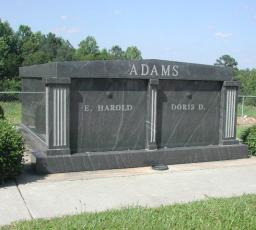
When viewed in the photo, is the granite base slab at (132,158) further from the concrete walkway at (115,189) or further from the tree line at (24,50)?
the tree line at (24,50)

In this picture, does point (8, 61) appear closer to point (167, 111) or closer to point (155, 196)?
point (167, 111)

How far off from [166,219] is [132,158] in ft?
10.8

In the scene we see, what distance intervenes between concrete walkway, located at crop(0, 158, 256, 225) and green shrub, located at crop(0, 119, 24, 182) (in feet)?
0.66

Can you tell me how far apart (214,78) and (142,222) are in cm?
505

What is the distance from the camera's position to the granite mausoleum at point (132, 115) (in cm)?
795

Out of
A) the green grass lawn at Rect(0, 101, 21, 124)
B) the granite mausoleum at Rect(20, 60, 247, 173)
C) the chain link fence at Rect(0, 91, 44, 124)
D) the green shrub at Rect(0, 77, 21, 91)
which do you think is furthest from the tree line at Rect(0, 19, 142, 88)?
the granite mausoleum at Rect(20, 60, 247, 173)

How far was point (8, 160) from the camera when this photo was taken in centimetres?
682

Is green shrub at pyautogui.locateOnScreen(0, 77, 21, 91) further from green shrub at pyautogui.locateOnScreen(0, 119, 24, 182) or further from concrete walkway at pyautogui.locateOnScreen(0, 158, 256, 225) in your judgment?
green shrub at pyautogui.locateOnScreen(0, 119, 24, 182)

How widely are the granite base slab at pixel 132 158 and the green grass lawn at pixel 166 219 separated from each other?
2.54m

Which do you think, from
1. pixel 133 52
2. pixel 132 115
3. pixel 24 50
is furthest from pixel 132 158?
pixel 133 52

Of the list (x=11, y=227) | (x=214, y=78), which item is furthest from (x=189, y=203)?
(x=214, y=78)

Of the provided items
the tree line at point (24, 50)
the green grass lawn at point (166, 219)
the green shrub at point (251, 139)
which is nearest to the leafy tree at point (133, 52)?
the tree line at point (24, 50)

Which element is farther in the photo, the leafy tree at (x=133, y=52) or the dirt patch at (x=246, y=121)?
the leafy tree at (x=133, y=52)

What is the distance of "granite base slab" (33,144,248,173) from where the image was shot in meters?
7.80
